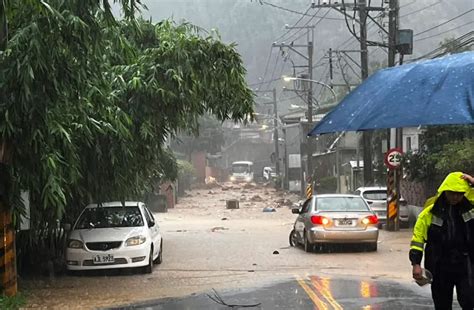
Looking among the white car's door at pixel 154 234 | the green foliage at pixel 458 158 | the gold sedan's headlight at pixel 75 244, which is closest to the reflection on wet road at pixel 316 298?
the gold sedan's headlight at pixel 75 244

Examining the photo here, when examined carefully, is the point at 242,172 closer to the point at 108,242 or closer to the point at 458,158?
the point at 458,158

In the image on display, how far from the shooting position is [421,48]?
348ft

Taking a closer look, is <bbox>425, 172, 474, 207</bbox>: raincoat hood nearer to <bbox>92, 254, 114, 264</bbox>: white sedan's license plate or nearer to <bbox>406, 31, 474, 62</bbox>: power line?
<bbox>92, 254, 114, 264</bbox>: white sedan's license plate

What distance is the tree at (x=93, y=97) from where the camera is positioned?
29.4ft

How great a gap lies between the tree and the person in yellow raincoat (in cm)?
398

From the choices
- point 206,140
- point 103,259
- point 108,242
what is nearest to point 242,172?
point 206,140

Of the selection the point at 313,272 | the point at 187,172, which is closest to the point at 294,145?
the point at 187,172

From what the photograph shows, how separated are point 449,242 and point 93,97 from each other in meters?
6.58

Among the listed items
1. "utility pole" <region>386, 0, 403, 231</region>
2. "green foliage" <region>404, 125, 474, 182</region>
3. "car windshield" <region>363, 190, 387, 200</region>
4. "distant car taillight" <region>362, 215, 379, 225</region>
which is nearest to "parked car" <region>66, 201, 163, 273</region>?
"distant car taillight" <region>362, 215, 379, 225</region>

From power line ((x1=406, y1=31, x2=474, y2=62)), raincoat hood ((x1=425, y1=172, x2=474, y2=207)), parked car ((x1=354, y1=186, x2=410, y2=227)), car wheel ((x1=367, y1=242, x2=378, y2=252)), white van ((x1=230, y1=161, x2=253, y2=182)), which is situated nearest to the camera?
raincoat hood ((x1=425, y1=172, x2=474, y2=207))

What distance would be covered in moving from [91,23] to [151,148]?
4.57 metres

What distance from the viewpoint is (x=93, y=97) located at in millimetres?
10844

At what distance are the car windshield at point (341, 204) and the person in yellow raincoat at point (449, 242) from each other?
36.8ft

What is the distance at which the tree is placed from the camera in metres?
8.95
